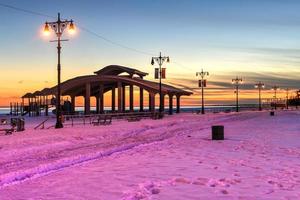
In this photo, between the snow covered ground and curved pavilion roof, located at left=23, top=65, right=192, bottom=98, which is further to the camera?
curved pavilion roof, located at left=23, top=65, right=192, bottom=98

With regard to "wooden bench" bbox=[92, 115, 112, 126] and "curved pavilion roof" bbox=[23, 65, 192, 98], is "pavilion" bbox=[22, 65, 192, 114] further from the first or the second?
"wooden bench" bbox=[92, 115, 112, 126]

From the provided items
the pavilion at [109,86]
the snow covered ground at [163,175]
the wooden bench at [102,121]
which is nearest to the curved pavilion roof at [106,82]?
the pavilion at [109,86]

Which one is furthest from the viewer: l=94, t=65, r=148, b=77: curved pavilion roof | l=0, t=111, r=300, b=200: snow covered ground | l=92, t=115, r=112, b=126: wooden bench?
l=94, t=65, r=148, b=77: curved pavilion roof

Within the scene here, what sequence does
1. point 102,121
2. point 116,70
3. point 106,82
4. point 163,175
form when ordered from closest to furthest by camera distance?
point 163,175 < point 102,121 < point 106,82 < point 116,70

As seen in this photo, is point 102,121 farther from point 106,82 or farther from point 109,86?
point 109,86

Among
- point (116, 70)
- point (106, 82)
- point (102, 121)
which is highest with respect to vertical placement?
point (116, 70)

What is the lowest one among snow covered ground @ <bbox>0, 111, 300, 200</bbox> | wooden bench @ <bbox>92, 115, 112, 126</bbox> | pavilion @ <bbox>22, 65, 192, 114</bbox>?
snow covered ground @ <bbox>0, 111, 300, 200</bbox>

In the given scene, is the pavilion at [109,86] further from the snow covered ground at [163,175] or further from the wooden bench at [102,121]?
the snow covered ground at [163,175]

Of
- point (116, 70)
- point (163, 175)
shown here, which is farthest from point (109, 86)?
point (163, 175)

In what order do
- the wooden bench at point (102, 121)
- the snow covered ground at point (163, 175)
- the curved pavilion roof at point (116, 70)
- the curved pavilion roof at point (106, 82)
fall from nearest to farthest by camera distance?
1. the snow covered ground at point (163, 175)
2. the wooden bench at point (102, 121)
3. the curved pavilion roof at point (106, 82)
4. the curved pavilion roof at point (116, 70)

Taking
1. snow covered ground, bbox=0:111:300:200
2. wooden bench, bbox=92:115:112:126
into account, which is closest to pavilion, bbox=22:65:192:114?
wooden bench, bbox=92:115:112:126

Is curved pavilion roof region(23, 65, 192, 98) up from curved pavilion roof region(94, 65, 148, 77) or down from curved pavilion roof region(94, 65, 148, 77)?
down

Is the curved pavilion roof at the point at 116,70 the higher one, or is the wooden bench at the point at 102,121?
the curved pavilion roof at the point at 116,70

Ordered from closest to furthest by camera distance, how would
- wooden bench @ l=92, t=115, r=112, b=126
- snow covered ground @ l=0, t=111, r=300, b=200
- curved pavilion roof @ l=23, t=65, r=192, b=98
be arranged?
snow covered ground @ l=0, t=111, r=300, b=200 → wooden bench @ l=92, t=115, r=112, b=126 → curved pavilion roof @ l=23, t=65, r=192, b=98
